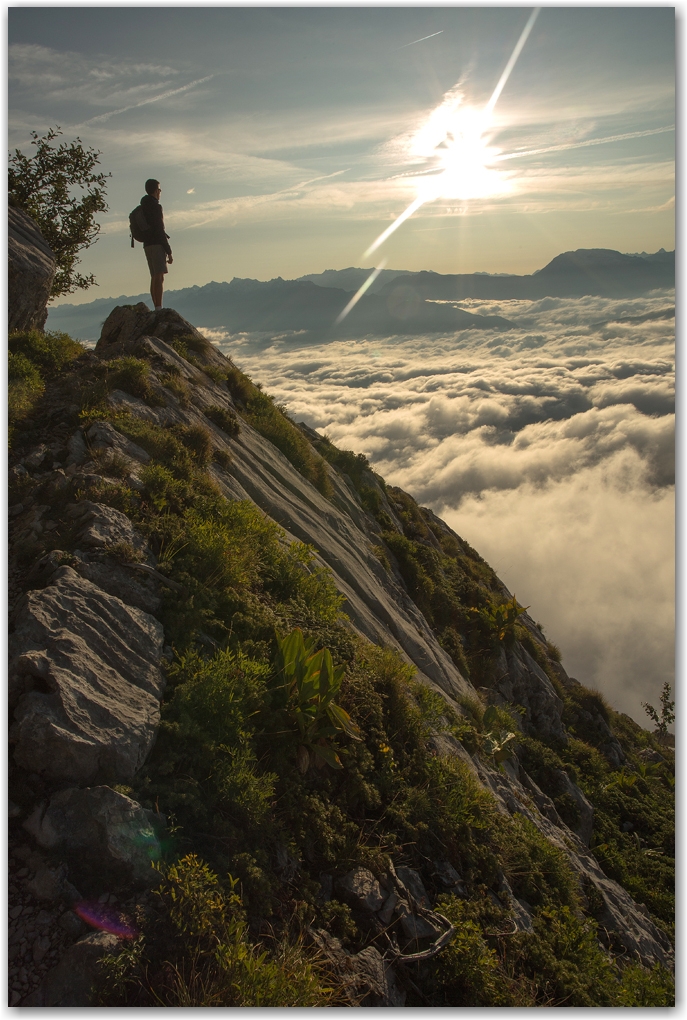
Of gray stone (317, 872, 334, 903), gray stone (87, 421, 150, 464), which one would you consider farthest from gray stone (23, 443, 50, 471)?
gray stone (317, 872, 334, 903)

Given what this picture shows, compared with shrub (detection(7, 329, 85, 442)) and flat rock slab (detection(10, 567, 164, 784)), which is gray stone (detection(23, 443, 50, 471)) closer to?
shrub (detection(7, 329, 85, 442))

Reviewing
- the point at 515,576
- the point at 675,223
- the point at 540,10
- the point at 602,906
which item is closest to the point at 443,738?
the point at 602,906

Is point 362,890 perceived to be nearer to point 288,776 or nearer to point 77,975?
point 288,776

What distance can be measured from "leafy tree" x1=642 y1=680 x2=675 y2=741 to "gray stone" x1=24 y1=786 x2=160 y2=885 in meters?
29.3

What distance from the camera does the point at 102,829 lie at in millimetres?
3768

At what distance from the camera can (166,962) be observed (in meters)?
A: 3.50

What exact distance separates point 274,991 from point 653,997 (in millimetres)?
4609

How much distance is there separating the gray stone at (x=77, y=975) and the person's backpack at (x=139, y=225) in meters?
12.3

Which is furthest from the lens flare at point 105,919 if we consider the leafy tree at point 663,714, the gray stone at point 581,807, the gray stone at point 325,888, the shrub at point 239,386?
the leafy tree at point 663,714

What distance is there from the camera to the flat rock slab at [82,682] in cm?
400

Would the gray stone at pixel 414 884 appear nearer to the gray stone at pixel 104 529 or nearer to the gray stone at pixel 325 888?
the gray stone at pixel 325 888

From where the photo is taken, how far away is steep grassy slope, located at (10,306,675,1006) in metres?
3.98

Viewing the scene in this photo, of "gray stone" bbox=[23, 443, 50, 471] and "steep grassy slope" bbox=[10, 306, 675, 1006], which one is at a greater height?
"gray stone" bbox=[23, 443, 50, 471]

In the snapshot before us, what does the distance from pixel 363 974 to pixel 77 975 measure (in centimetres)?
201
